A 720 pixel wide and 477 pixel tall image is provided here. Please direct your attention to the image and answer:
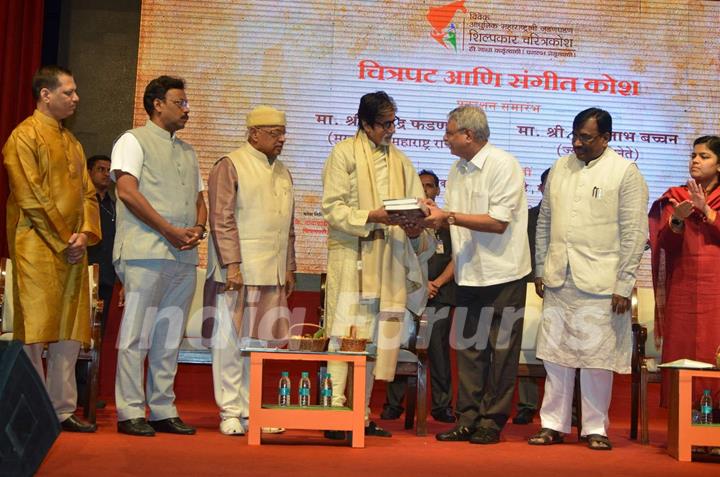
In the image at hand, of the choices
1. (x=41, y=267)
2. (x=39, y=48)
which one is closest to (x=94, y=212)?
(x=41, y=267)

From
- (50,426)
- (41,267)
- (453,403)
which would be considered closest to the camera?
(50,426)

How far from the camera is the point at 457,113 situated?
5000 mm

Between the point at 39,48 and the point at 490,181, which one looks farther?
the point at 39,48

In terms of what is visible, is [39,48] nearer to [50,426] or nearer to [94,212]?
[94,212]

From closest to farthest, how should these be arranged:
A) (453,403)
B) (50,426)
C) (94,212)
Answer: (50,426) → (94,212) → (453,403)

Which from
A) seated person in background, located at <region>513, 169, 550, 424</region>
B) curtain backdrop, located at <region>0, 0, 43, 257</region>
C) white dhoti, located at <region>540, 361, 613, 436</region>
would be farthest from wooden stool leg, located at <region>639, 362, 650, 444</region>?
curtain backdrop, located at <region>0, 0, 43, 257</region>

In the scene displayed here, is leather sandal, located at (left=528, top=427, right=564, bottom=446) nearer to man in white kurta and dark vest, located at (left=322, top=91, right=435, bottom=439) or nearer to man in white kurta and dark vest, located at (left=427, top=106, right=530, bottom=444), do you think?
man in white kurta and dark vest, located at (left=427, top=106, right=530, bottom=444)

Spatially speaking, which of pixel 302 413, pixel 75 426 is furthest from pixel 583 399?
pixel 75 426

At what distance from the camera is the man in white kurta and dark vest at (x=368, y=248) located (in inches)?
193

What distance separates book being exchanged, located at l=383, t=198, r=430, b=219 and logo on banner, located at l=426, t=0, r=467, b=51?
105 inches

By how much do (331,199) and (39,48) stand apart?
3.11 metres

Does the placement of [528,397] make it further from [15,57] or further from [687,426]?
[15,57]

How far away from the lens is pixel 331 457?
417 centimetres

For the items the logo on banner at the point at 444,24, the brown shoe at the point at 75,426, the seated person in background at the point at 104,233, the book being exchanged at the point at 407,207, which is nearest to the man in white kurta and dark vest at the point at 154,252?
the brown shoe at the point at 75,426
